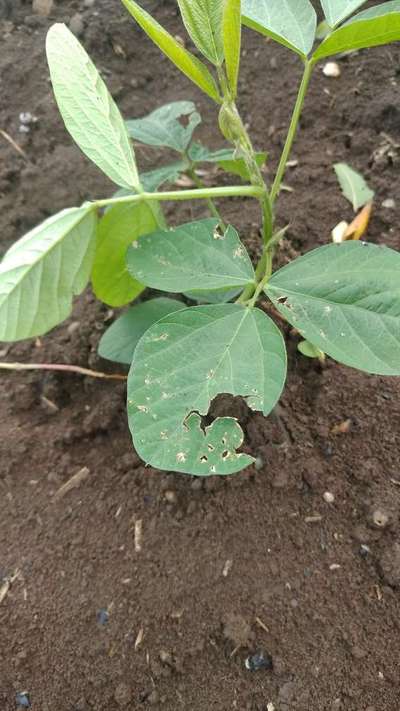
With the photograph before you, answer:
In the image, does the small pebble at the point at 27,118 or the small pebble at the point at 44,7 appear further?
the small pebble at the point at 44,7

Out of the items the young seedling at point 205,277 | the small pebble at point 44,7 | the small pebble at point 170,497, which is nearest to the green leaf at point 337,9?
the young seedling at point 205,277

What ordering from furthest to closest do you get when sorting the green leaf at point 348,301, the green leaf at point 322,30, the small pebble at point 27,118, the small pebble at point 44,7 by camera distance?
the small pebble at point 44,7
the small pebble at point 27,118
the green leaf at point 322,30
the green leaf at point 348,301

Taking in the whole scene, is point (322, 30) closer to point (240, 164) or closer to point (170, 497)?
point (240, 164)

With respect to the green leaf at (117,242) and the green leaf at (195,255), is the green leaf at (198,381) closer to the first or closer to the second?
the green leaf at (195,255)

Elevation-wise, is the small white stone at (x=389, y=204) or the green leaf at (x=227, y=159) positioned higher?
the green leaf at (x=227, y=159)

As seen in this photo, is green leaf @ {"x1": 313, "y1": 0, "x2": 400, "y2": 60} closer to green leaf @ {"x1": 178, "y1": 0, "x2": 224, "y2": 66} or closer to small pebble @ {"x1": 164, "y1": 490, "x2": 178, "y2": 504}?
green leaf @ {"x1": 178, "y1": 0, "x2": 224, "y2": 66}

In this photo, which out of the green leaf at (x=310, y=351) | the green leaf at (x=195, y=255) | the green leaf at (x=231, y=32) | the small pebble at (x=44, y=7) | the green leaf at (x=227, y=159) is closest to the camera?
the green leaf at (x=231, y=32)

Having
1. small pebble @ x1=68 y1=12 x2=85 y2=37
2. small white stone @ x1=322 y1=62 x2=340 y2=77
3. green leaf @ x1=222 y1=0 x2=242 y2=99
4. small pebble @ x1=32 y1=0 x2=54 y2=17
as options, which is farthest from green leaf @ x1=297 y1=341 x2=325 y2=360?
small pebble @ x1=32 y1=0 x2=54 y2=17
